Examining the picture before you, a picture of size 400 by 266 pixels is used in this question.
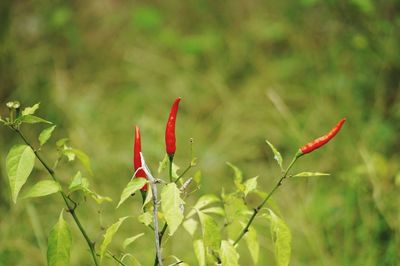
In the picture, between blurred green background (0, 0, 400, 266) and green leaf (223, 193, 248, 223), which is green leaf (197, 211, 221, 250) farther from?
blurred green background (0, 0, 400, 266)

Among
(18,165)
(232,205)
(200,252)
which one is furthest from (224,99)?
(18,165)

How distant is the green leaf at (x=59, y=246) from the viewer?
1.02 meters

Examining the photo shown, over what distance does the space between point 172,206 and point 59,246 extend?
0.26 m

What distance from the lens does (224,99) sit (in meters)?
3.43

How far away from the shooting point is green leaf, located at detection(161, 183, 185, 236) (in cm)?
91

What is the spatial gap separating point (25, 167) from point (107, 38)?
3.41 metres

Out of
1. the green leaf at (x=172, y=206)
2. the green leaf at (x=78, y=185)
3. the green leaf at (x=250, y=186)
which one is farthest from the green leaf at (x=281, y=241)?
the green leaf at (x=78, y=185)

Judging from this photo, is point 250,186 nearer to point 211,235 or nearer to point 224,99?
point 211,235

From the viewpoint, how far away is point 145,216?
106 centimetres

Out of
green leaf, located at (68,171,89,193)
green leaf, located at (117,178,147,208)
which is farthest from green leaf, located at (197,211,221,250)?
green leaf, located at (68,171,89,193)

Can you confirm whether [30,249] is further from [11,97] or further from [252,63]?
[252,63]

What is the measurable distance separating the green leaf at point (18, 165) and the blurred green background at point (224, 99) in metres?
1.01

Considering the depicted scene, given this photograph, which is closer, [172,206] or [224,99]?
[172,206]

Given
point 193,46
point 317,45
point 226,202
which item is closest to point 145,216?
point 226,202
